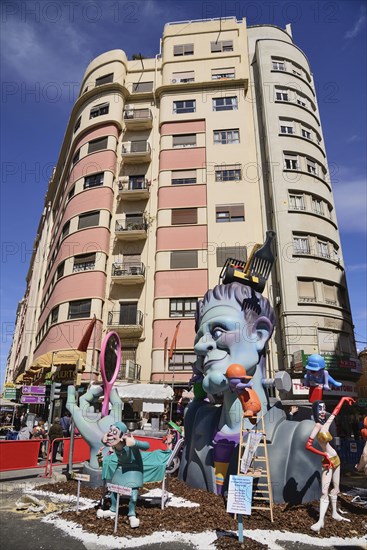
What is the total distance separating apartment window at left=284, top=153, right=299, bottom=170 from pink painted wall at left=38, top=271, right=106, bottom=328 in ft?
45.4

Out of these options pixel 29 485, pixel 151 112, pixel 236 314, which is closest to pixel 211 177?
pixel 151 112

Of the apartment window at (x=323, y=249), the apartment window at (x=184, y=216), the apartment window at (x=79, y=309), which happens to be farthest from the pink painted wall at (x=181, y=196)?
the apartment window at (x=79, y=309)

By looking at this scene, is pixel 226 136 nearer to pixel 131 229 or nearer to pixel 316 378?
pixel 131 229

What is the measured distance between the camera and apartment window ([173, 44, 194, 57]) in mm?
30125

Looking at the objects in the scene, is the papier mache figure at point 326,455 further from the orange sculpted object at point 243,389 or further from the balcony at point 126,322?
the balcony at point 126,322

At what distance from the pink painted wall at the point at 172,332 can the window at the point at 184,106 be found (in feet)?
51.6

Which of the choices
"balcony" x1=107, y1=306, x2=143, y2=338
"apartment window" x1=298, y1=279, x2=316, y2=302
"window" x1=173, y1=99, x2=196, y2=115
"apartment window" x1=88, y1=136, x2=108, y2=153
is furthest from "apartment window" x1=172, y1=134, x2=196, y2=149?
"apartment window" x1=298, y1=279, x2=316, y2=302

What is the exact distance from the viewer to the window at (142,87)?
99.4 feet

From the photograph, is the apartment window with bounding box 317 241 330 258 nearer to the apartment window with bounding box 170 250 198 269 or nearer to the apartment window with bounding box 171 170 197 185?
the apartment window with bounding box 170 250 198 269

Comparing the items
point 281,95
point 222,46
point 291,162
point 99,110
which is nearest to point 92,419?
point 291,162

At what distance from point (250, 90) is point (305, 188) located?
9466 millimetres

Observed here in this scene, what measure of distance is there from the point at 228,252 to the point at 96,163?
1161cm

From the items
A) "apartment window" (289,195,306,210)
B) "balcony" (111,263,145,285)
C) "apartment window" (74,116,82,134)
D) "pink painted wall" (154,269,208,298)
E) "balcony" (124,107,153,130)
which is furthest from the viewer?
"apartment window" (74,116,82,134)

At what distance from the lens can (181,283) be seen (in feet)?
78.1
